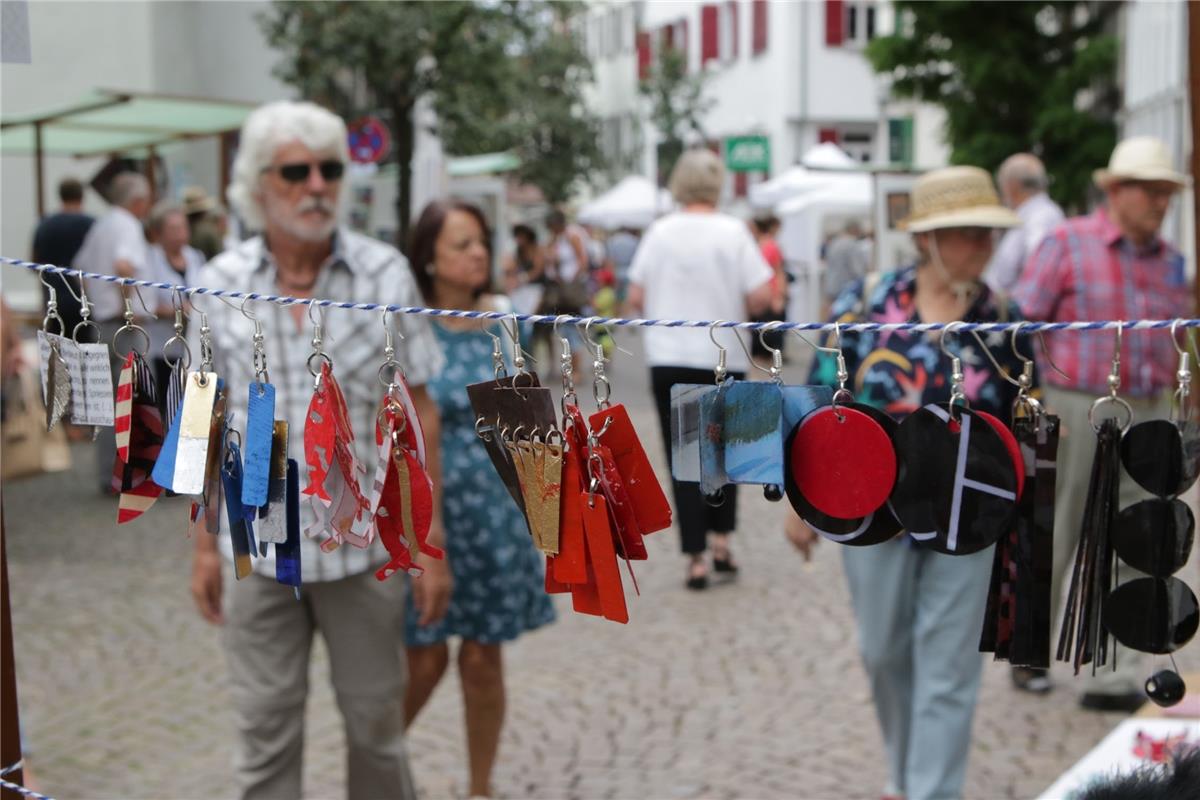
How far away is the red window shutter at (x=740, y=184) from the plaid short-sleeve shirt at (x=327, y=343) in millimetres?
30888

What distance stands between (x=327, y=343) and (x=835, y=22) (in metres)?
29.1

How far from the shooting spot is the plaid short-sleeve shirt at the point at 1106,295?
14.3 feet

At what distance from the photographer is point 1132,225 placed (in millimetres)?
4359

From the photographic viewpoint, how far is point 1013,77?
1981 cm

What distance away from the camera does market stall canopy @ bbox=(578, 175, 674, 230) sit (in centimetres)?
2652

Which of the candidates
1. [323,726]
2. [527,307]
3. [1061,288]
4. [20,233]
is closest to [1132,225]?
[1061,288]

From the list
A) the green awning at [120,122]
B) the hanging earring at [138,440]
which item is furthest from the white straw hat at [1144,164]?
the green awning at [120,122]

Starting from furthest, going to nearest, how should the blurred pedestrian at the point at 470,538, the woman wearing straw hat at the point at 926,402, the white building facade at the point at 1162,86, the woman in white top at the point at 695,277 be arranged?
the white building facade at the point at 1162,86
the woman in white top at the point at 695,277
the blurred pedestrian at the point at 470,538
the woman wearing straw hat at the point at 926,402

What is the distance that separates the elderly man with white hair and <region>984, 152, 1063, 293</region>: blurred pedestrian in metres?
4.46

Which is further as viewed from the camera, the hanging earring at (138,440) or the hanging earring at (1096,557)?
the hanging earring at (138,440)

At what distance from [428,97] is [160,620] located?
1268cm

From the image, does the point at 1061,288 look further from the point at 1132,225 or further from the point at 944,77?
the point at 944,77

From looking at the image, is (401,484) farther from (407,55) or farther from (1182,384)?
(407,55)

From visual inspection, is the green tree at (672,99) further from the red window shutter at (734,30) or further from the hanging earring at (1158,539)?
the hanging earring at (1158,539)
